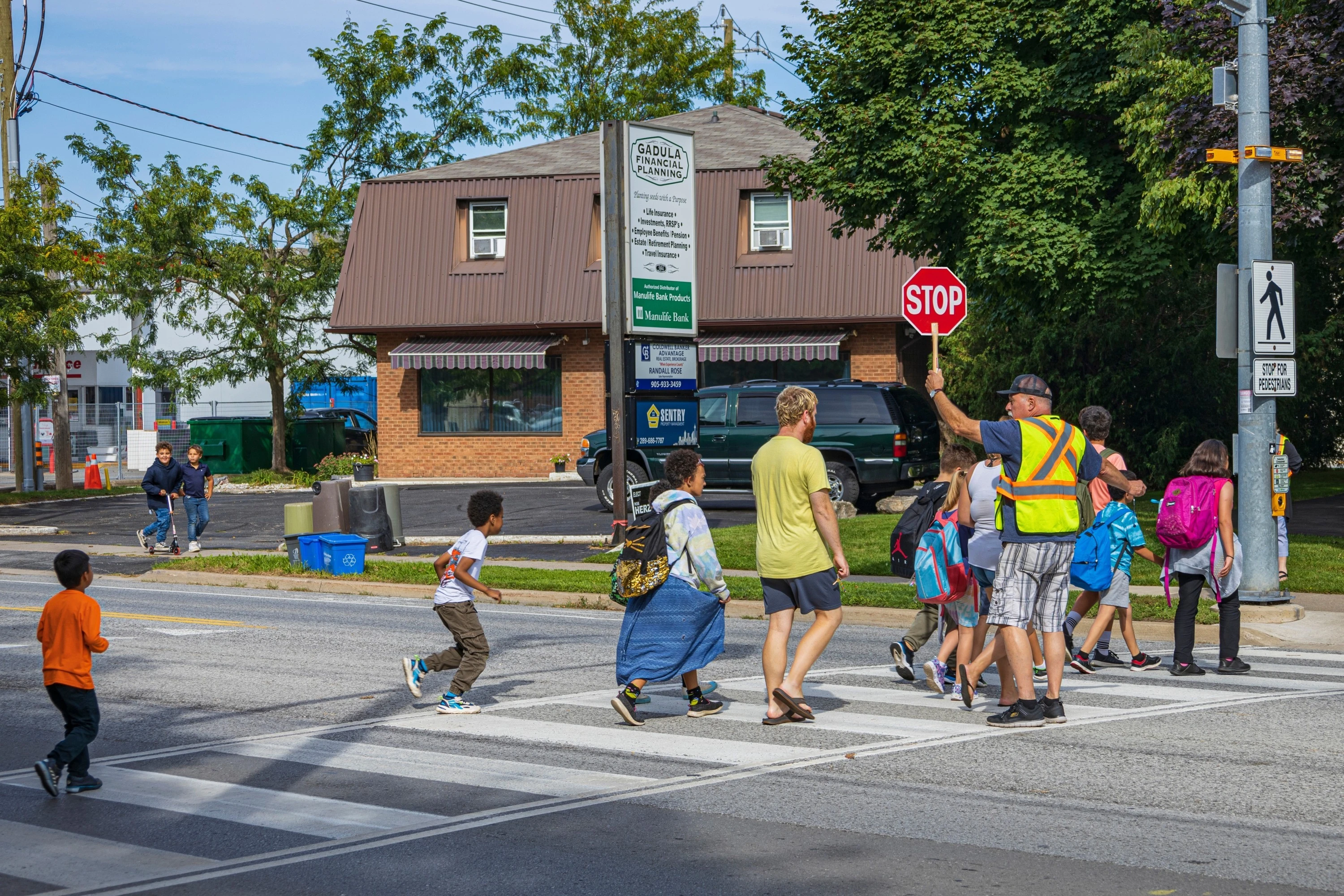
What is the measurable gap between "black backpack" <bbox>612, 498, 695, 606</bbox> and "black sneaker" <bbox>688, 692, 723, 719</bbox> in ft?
2.75

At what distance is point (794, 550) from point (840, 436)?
49.8ft

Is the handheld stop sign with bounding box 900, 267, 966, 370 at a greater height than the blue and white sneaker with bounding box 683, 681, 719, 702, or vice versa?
the handheld stop sign with bounding box 900, 267, 966, 370

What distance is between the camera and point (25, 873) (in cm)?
592

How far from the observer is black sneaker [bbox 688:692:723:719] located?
8992 mm

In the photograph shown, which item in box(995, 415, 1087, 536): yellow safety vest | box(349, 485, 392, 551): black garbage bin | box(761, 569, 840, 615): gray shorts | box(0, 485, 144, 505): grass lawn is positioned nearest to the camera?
box(995, 415, 1087, 536): yellow safety vest

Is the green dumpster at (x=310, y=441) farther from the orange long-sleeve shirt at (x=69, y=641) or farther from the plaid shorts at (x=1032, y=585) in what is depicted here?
the plaid shorts at (x=1032, y=585)

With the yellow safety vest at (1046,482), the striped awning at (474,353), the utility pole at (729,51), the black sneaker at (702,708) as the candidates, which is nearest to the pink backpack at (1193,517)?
the yellow safety vest at (1046,482)

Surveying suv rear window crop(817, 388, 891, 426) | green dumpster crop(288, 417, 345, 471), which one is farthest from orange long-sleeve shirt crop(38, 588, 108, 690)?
green dumpster crop(288, 417, 345, 471)

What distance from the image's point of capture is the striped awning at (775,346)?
33156 mm

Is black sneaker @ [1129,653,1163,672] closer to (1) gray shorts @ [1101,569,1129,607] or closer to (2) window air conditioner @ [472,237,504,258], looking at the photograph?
(1) gray shorts @ [1101,569,1129,607]

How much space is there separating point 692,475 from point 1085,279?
13.8 m

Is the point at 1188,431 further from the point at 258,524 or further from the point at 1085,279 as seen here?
the point at 258,524

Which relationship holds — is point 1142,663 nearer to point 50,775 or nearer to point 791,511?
point 791,511

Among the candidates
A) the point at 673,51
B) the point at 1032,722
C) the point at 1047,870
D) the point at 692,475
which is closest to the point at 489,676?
the point at 692,475
